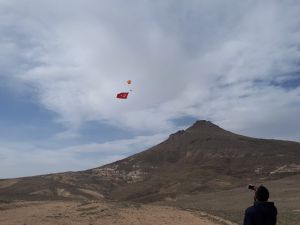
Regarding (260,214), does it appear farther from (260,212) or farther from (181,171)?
(181,171)

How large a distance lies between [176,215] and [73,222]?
178 inches

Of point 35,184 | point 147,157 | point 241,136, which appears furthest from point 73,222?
point 241,136

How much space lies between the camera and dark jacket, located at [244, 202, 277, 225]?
626 cm

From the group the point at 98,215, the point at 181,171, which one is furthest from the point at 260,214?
the point at 181,171

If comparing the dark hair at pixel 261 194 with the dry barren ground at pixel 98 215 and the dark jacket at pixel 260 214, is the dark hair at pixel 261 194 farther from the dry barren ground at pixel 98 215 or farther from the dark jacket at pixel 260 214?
the dry barren ground at pixel 98 215

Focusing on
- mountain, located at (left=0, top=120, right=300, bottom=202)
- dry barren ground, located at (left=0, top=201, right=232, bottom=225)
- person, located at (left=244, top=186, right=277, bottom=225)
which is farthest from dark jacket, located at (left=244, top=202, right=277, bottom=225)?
mountain, located at (left=0, top=120, right=300, bottom=202)

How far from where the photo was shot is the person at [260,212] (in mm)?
6266

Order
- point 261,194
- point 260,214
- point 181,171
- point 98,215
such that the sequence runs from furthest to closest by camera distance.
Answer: point 181,171
point 98,215
point 261,194
point 260,214

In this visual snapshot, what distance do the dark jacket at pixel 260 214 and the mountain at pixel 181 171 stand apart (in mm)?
46688

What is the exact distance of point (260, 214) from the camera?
6340 mm

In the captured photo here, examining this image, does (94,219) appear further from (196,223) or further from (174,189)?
(174,189)

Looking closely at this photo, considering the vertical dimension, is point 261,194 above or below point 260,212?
above

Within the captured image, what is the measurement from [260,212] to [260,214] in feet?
0.08

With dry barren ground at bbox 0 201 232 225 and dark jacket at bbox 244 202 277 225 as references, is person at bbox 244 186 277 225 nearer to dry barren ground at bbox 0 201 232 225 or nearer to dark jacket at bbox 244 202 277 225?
dark jacket at bbox 244 202 277 225
